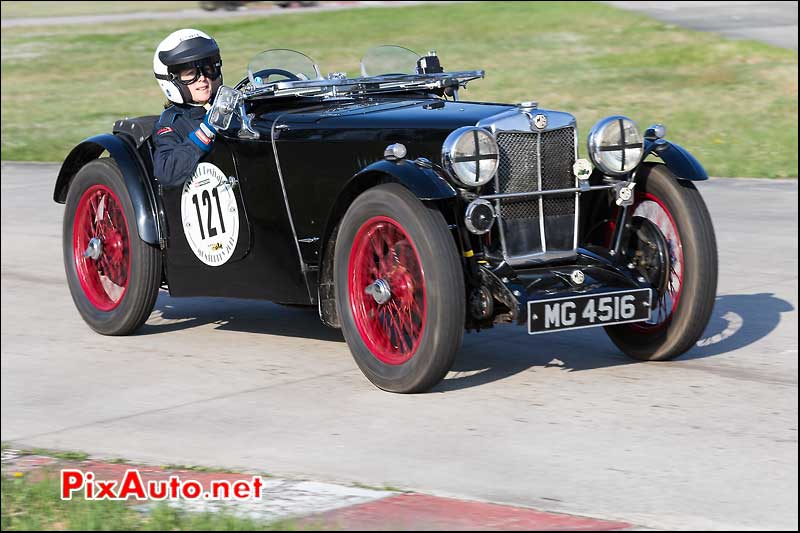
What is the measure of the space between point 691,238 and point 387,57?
2.31 meters

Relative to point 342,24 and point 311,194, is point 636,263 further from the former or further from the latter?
point 342,24

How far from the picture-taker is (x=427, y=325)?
19.7 ft

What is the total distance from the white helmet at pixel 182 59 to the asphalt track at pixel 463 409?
4.59 feet

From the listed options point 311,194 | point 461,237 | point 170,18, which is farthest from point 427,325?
point 170,18

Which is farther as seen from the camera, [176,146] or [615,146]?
[176,146]

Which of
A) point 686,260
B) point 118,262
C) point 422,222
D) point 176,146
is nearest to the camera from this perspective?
point 422,222

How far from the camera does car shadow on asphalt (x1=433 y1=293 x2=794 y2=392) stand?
6723 millimetres

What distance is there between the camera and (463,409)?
235 inches

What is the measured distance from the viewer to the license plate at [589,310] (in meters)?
6.00

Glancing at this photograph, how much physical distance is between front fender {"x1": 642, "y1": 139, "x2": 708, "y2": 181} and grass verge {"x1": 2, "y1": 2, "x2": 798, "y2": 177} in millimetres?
7837

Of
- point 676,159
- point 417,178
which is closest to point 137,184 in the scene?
point 417,178

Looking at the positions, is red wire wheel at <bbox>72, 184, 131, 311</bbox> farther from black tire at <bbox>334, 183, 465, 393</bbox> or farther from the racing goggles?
black tire at <bbox>334, 183, 465, 393</bbox>

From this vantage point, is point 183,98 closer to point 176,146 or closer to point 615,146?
point 176,146

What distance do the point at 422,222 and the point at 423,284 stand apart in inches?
11.3
